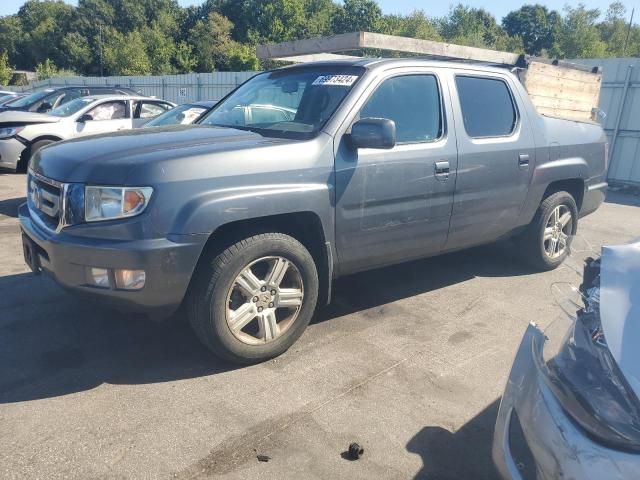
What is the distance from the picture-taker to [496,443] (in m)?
2.19

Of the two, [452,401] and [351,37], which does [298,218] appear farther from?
[351,37]

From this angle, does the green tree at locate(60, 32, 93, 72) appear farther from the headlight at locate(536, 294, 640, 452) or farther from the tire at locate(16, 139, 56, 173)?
the headlight at locate(536, 294, 640, 452)

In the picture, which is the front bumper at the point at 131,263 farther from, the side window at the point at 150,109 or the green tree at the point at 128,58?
the green tree at the point at 128,58

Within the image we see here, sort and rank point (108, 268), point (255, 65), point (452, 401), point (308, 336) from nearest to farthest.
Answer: point (108, 268), point (452, 401), point (308, 336), point (255, 65)

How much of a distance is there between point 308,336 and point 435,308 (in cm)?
118

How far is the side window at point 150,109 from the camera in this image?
10680 millimetres

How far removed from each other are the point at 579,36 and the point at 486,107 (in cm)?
7267

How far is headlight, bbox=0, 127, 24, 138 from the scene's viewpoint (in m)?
9.19

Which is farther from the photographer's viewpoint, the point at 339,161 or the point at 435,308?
the point at 435,308

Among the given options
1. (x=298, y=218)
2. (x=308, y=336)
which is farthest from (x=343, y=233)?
(x=308, y=336)

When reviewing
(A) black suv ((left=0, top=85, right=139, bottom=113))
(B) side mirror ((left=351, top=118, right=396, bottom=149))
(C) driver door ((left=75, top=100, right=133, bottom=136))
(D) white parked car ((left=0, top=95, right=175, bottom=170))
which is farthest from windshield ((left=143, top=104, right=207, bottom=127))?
(B) side mirror ((left=351, top=118, right=396, bottom=149))

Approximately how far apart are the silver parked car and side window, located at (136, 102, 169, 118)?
9825 millimetres

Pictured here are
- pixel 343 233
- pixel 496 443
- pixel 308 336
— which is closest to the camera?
pixel 496 443

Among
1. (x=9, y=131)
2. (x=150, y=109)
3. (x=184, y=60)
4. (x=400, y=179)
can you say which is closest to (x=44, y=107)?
(x=150, y=109)
